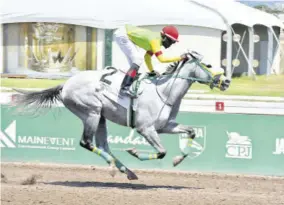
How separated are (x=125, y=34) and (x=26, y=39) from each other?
12.9 metres

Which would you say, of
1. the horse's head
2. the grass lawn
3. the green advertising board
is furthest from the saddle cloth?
the grass lawn

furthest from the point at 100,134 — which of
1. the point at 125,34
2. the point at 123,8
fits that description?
the point at 123,8

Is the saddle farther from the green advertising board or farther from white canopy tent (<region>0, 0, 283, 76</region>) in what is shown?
white canopy tent (<region>0, 0, 283, 76</region>)

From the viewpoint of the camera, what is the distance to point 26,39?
23.5m

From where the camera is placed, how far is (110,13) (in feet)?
73.4

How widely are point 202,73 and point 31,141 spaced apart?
12.0 feet

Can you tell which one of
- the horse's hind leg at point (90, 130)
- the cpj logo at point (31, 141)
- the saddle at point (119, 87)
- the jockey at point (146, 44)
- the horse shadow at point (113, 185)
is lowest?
the horse shadow at point (113, 185)

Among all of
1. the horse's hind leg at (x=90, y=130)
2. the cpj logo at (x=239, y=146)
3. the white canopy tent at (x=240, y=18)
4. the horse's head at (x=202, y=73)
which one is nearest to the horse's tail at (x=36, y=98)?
the horse's hind leg at (x=90, y=130)

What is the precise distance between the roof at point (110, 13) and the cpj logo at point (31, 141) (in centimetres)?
943

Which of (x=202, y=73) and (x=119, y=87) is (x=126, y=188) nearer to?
(x=119, y=87)

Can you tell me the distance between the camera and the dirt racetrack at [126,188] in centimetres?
895

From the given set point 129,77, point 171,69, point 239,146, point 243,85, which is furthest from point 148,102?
point 243,85

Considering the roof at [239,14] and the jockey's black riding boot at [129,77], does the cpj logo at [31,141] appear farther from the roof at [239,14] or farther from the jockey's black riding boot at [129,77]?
the roof at [239,14]

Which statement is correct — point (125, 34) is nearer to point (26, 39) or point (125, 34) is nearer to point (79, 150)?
point (79, 150)
